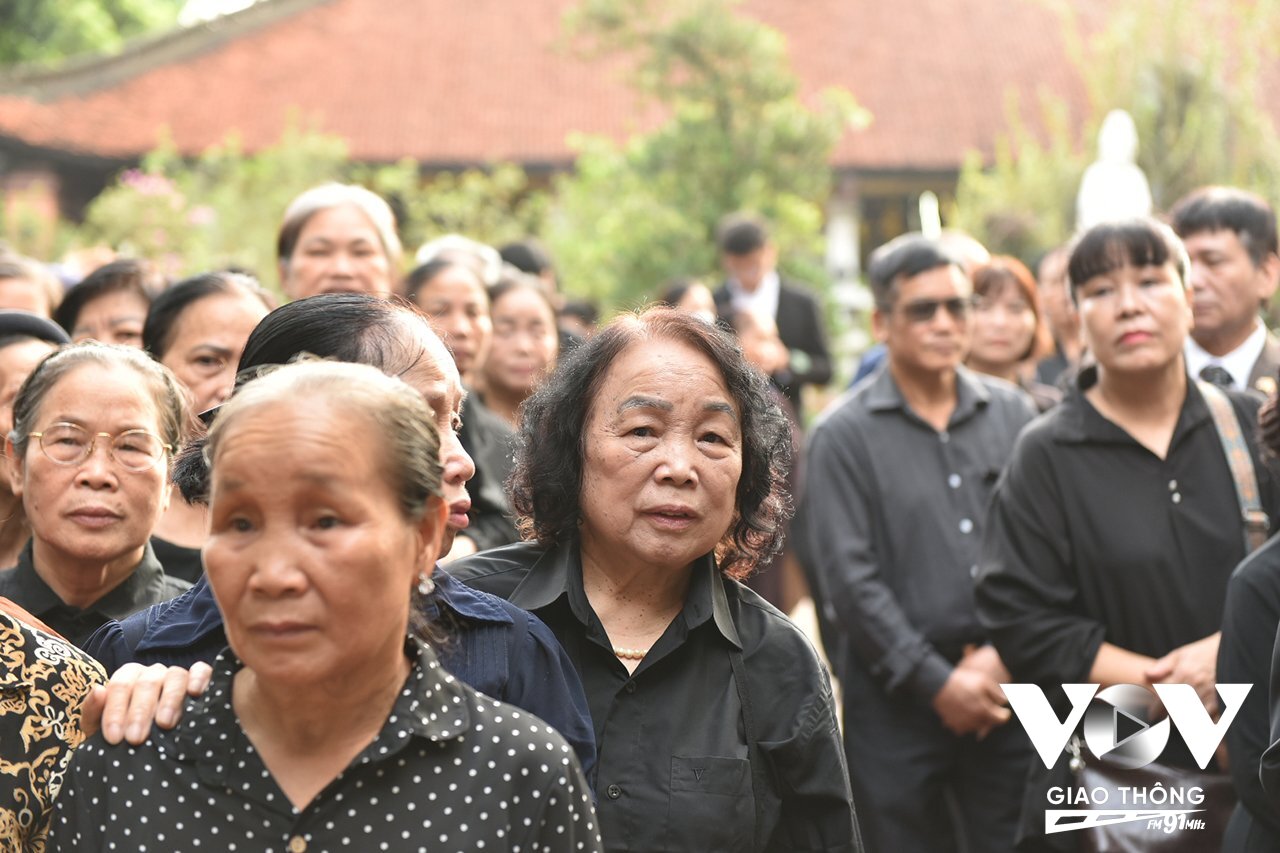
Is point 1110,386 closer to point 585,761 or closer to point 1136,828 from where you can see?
point 1136,828

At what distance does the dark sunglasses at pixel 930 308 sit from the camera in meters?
6.30

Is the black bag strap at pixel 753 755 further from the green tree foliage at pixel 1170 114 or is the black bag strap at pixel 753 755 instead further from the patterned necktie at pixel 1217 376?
the green tree foliage at pixel 1170 114

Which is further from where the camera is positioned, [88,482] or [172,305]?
[172,305]

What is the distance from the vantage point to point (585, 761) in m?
2.96

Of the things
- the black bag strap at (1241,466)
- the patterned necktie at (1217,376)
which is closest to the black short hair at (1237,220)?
the patterned necktie at (1217,376)

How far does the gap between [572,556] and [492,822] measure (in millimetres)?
1284

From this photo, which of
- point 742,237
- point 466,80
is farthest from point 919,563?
point 466,80

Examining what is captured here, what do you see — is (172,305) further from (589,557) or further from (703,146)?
(703,146)

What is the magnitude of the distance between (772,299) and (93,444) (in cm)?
749

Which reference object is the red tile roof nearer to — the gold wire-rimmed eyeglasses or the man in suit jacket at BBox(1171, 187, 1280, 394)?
the man in suit jacket at BBox(1171, 187, 1280, 394)

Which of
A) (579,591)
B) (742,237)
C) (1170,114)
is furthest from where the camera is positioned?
(1170,114)

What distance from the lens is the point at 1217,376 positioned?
5984 mm

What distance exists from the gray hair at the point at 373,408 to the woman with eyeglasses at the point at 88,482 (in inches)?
55.0

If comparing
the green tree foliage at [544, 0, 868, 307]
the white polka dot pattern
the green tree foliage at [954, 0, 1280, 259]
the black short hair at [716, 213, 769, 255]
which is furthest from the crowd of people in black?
the green tree foliage at [954, 0, 1280, 259]
